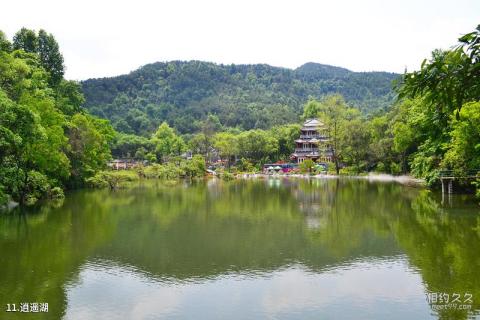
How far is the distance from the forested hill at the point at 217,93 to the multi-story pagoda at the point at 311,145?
101ft

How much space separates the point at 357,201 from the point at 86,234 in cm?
1556

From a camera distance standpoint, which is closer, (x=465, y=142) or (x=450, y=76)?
(x=450, y=76)

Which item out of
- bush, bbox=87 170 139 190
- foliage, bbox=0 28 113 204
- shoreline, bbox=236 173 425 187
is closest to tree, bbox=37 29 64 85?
foliage, bbox=0 28 113 204

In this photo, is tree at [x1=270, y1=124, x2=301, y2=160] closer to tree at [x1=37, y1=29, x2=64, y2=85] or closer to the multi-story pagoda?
the multi-story pagoda

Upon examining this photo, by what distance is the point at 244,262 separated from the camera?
1294 centimetres

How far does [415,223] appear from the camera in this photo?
61.7 ft

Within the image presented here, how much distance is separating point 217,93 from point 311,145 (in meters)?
87.4

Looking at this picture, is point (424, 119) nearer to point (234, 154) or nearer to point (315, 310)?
point (315, 310)

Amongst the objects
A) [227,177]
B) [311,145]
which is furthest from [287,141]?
[227,177]

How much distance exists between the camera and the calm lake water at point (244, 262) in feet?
31.0

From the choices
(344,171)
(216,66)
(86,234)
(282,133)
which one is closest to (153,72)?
(216,66)

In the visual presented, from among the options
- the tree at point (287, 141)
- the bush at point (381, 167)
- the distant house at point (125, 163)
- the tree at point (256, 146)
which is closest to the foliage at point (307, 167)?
the tree at point (256, 146)

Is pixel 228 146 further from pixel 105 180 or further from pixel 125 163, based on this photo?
pixel 105 180

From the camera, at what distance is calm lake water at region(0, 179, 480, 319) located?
9.46 meters
